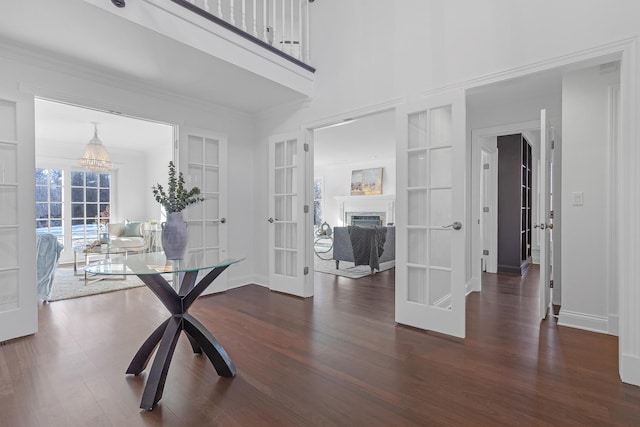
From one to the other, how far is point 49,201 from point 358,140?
6.29 m

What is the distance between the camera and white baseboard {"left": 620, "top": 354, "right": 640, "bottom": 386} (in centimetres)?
186

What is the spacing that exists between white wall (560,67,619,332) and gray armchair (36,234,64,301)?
17.0ft

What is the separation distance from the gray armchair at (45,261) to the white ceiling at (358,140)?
3.82 m

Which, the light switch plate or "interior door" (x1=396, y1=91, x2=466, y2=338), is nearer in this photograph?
"interior door" (x1=396, y1=91, x2=466, y2=338)

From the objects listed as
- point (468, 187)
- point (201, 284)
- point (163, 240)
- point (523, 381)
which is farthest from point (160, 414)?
point (468, 187)

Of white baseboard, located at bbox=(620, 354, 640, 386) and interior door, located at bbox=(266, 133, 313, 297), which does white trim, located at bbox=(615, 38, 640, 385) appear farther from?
interior door, located at bbox=(266, 133, 313, 297)

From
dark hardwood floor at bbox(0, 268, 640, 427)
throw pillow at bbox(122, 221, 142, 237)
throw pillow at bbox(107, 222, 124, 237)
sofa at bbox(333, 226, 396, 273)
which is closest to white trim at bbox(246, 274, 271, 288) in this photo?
dark hardwood floor at bbox(0, 268, 640, 427)

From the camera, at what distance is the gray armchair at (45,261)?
3465mm

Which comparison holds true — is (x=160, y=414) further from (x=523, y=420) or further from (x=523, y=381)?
(x=523, y=381)

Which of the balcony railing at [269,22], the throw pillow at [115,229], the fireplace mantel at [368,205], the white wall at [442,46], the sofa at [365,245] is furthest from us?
the fireplace mantel at [368,205]

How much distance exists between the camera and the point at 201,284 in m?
2.00

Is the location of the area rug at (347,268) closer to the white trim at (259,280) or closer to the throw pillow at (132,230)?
the white trim at (259,280)

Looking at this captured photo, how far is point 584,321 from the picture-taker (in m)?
2.73

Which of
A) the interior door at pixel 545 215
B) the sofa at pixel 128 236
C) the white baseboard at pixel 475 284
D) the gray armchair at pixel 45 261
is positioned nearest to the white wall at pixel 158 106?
the gray armchair at pixel 45 261
